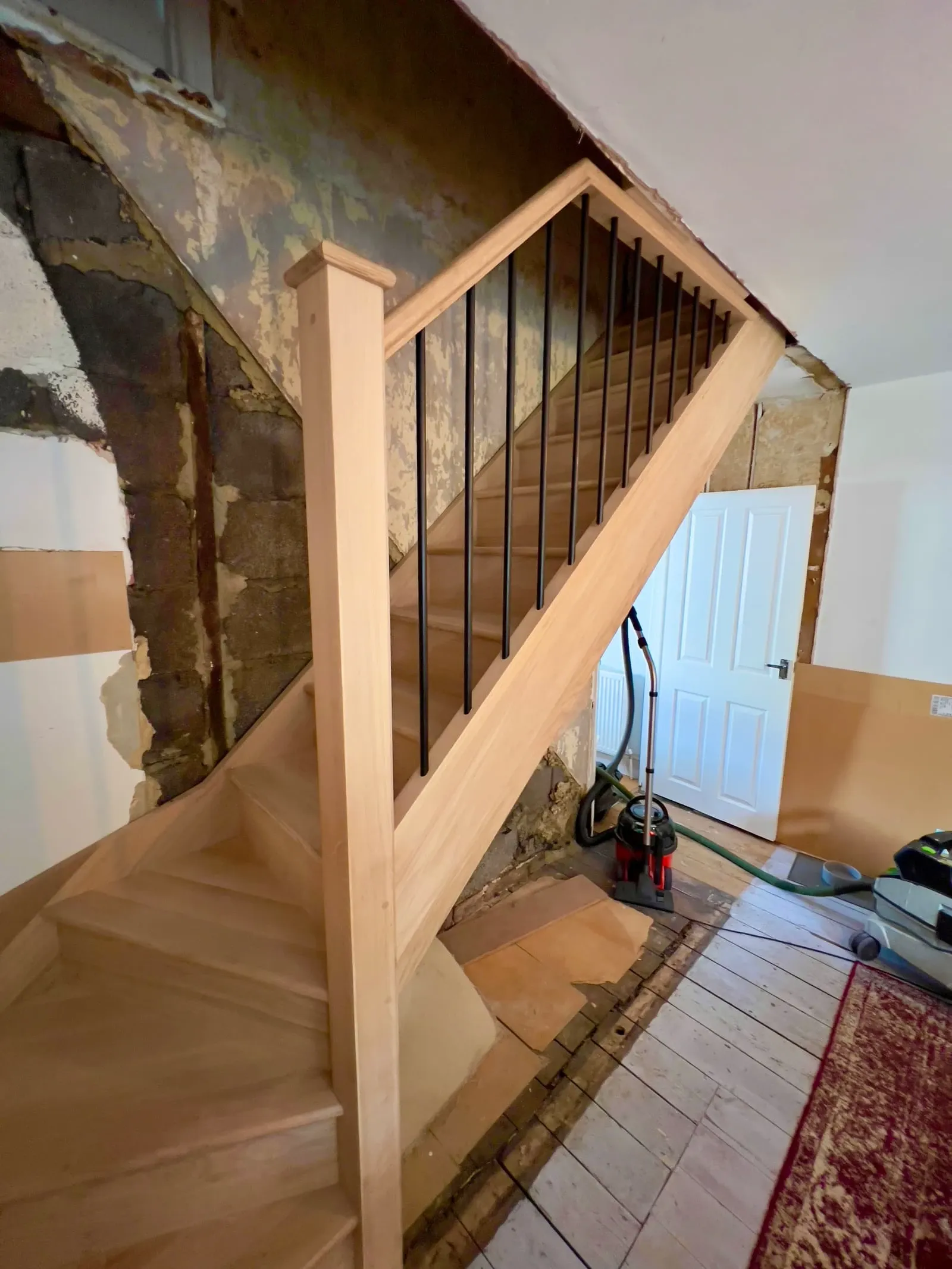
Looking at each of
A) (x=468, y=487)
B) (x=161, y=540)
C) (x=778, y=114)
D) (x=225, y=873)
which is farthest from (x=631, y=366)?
(x=225, y=873)

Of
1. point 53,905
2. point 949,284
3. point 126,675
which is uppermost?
point 949,284

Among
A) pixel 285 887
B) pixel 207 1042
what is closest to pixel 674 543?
pixel 285 887

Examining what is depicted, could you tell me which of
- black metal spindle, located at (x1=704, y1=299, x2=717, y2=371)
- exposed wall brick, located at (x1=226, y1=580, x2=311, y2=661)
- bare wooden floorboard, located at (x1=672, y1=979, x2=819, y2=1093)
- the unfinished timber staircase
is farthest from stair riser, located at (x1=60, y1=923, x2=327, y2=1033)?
black metal spindle, located at (x1=704, y1=299, x2=717, y2=371)

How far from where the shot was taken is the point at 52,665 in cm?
129

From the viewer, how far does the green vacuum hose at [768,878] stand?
2.32 metres

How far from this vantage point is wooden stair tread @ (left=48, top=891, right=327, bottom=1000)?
108 centimetres

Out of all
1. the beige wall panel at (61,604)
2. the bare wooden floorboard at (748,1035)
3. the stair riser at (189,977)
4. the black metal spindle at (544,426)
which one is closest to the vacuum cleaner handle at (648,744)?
the bare wooden floorboard at (748,1035)

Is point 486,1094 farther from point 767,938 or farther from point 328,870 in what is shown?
point 767,938

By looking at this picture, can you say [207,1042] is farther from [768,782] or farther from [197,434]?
[768,782]

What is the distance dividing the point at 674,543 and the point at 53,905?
3151 millimetres

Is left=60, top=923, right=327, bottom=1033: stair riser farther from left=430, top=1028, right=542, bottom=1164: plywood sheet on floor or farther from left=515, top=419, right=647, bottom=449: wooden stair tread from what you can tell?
left=515, top=419, right=647, bottom=449: wooden stair tread

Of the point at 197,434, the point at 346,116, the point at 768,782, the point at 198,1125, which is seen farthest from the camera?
the point at 768,782

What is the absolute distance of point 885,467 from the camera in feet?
7.97

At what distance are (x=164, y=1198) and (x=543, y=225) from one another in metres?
1.99
